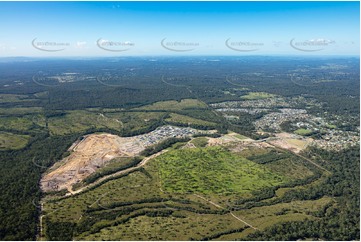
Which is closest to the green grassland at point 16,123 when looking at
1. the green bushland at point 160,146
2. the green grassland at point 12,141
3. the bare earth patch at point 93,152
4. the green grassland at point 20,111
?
the green grassland at point 12,141

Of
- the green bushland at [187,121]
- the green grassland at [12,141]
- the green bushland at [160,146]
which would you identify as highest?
the green bushland at [187,121]

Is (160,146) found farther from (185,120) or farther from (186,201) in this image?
(185,120)

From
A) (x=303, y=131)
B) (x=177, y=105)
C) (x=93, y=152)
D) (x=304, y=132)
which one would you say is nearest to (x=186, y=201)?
(x=93, y=152)

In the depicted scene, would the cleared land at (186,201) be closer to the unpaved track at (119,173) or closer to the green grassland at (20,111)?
→ the unpaved track at (119,173)

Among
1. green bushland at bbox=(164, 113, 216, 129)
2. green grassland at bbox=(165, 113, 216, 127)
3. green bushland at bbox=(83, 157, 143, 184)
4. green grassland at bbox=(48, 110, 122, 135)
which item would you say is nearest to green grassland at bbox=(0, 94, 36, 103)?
green grassland at bbox=(48, 110, 122, 135)

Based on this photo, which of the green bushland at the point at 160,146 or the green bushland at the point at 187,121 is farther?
the green bushland at the point at 187,121

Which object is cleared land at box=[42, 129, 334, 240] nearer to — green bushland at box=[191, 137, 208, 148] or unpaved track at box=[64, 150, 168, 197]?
unpaved track at box=[64, 150, 168, 197]

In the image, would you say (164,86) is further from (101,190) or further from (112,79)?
(101,190)
